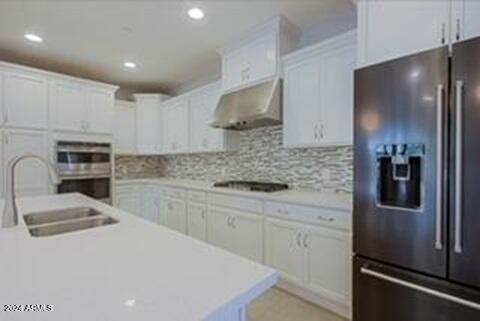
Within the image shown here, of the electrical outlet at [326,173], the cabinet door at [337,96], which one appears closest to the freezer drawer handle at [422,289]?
the cabinet door at [337,96]

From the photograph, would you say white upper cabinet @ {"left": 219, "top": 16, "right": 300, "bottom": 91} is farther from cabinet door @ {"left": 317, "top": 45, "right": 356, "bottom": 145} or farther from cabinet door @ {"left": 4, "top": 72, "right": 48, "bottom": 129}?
cabinet door @ {"left": 4, "top": 72, "right": 48, "bottom": 129}

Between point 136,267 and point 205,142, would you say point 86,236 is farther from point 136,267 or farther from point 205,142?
point 205,142

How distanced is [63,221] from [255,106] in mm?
1954

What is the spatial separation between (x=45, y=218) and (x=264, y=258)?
1855 millimetres

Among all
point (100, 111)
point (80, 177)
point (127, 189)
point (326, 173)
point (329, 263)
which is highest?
point (100, 111)

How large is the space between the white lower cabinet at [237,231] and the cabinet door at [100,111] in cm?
227

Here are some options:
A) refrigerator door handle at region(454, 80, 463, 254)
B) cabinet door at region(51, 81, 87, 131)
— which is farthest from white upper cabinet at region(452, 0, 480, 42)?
cabinet door at region(51, 81, 87, 131)

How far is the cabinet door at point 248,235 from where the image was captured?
272 cm

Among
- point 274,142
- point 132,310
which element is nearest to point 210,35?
point 274,142

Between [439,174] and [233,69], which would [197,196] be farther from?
[439,174]

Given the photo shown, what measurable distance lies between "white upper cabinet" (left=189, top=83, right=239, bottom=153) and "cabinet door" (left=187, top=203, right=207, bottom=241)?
0.86 meters

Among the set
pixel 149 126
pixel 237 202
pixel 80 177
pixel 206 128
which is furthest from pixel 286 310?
pixel 149 126

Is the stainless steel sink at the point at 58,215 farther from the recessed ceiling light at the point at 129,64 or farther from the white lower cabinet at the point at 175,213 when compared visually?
the recessed ceiling light at the point at 129,64

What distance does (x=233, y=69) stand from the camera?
11.0 feet
